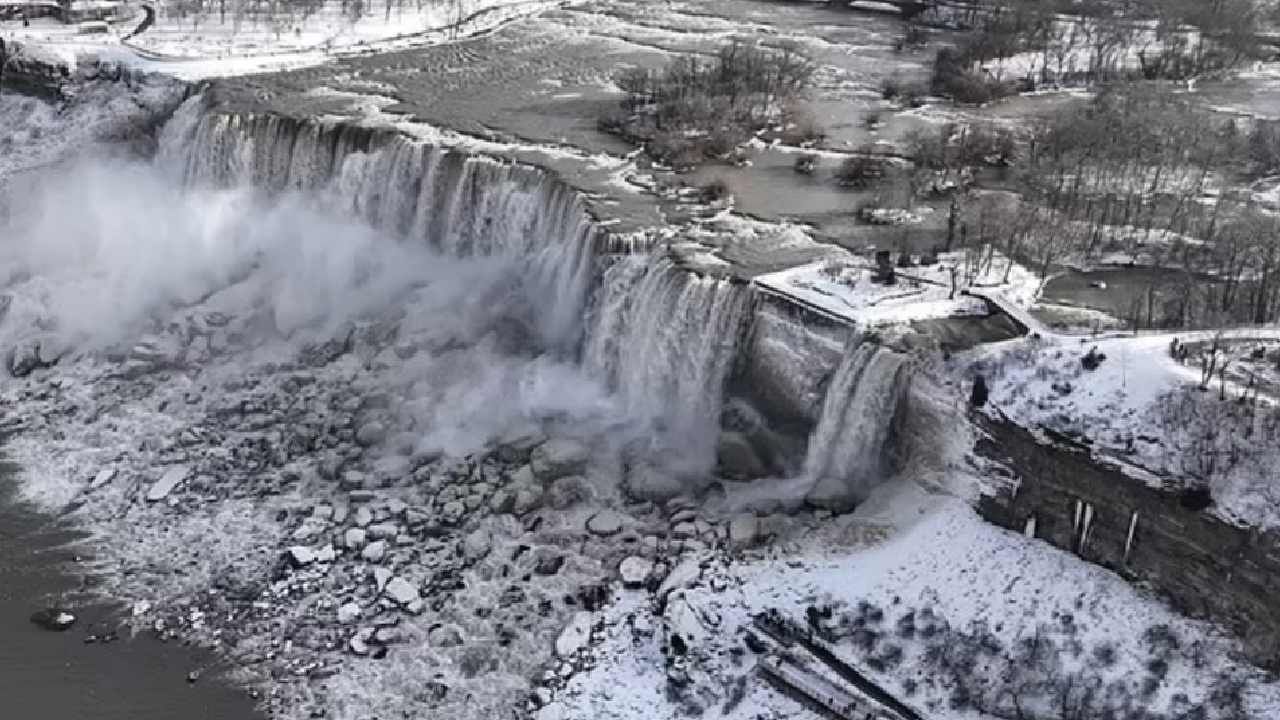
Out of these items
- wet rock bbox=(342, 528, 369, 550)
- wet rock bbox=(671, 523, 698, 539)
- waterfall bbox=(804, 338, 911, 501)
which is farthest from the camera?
wet rock bbox=(342, 528, 369, 550)

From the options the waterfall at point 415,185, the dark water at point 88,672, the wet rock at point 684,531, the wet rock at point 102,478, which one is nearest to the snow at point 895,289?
the wet rock at point 684,531

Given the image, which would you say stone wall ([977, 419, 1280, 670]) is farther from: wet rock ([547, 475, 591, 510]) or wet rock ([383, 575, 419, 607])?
wet rock ([383, 575, 419, 607])

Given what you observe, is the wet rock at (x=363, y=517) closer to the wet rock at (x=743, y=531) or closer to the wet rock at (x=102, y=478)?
the wet rock at (x=102, y=478)


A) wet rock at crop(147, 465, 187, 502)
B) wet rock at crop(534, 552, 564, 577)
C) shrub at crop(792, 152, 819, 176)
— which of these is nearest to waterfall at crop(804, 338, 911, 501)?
wet rock at crop(534, 552, 564, 577)

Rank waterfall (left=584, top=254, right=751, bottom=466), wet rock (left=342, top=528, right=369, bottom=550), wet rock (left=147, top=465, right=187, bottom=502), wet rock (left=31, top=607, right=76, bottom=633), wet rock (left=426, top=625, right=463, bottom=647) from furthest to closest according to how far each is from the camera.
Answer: wet rock (left=147, top=465, right=187, bottom=502) < waterfall (left=584, top=254, right=751, bottom=466) < wet rock (left=342, top=528, right=369, bottom=550) < wet rock (left=31, top=607, right=76, bottom=633) < wet rock (left=426, top=625, right=463, bottom=647)

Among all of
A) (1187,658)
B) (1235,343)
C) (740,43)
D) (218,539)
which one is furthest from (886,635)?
(740,43)

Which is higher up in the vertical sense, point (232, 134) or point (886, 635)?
point (232, 134)

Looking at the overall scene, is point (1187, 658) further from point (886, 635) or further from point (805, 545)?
point (805, 545)
